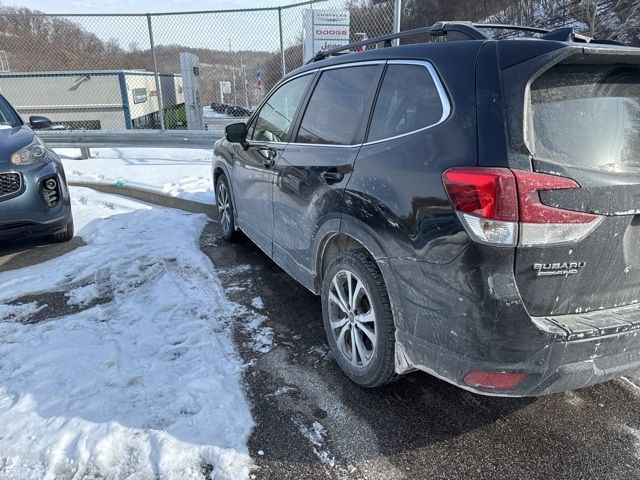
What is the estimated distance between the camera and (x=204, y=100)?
41.0 feet

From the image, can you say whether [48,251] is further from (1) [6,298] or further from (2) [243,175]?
(2) [243,175]

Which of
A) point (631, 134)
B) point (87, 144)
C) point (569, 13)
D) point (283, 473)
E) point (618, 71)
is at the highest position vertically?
point (569, 13)

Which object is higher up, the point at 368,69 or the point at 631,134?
the point at 368,69

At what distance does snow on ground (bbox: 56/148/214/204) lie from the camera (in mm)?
7383

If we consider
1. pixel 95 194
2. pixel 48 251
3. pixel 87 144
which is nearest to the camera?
pixel 48 251

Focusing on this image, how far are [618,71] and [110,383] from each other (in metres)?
3.10

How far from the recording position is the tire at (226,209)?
5.23 m

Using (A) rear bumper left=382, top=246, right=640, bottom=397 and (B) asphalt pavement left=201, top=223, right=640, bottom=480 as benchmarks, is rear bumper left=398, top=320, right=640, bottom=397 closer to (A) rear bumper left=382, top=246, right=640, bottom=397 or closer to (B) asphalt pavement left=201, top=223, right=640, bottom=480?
(A) rear bumper left=382, top=246, right=640, bottom=397

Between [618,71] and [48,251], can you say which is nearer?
[618,71]

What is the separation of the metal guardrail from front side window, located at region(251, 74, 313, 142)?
5174 millimetres

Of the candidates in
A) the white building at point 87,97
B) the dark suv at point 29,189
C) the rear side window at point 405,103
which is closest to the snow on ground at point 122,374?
the dark suv at point 29,189

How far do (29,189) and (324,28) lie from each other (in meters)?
5.64

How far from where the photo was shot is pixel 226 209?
5.39 m

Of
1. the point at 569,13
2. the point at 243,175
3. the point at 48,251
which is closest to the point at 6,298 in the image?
the point at 48,251
